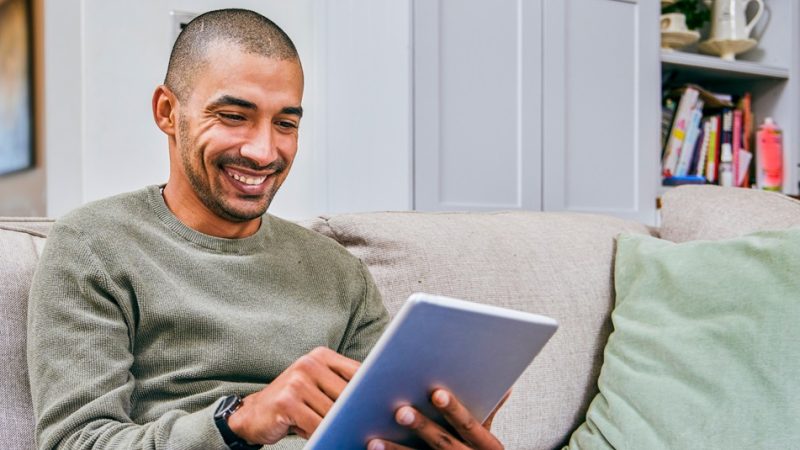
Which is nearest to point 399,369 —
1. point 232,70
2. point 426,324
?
point 426,324

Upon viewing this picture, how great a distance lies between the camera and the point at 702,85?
10.2ft

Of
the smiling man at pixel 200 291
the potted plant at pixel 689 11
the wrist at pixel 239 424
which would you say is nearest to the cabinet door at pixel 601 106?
the potted plant at pixel 689 11

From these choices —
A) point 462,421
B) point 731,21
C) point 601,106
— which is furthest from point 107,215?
point 731,21

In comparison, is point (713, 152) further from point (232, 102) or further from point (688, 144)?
point (232, 102)

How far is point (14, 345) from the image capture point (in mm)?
1027

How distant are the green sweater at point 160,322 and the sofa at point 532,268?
0.19m

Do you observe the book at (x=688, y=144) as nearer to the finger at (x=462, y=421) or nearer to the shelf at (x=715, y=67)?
the shelf at (x=715, y=67)

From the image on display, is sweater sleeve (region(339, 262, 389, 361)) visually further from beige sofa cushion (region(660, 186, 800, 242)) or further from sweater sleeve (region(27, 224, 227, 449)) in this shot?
beige sofa cushion (region(660, 186, 800, 242))

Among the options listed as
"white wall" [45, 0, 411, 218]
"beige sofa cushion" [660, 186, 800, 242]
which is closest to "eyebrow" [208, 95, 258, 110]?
"beige sofa cushion" [660, 186, 800, 242]

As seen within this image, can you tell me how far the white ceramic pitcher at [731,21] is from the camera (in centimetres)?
285

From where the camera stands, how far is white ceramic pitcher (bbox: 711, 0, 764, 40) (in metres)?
2.85

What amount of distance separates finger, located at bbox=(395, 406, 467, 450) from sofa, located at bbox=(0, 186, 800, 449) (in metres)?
0.46

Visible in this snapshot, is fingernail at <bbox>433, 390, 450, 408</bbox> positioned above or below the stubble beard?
below

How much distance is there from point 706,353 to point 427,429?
0.58m
